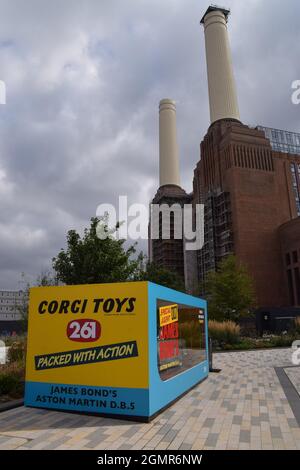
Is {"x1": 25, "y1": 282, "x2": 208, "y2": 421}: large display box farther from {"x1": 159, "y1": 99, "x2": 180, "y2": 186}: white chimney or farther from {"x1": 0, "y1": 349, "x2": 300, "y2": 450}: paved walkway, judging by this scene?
{"x1": 159, "y1": 99, "x2": 180, "y2": 186}: white chimney

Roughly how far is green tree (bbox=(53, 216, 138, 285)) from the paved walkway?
320 inches

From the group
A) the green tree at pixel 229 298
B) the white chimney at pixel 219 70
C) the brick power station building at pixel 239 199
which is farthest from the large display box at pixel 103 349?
the white chimney at pixel 219 70

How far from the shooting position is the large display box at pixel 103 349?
298 inches

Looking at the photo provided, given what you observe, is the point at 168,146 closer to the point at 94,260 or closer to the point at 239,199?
the point at 239,199

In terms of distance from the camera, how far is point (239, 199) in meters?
60.0

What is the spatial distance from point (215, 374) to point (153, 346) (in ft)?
24.4

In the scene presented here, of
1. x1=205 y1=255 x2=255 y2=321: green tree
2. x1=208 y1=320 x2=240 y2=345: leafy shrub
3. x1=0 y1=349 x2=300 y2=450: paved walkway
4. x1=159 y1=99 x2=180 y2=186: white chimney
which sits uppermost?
x1=159 y1=99 x2=180 y2=186: white chimney

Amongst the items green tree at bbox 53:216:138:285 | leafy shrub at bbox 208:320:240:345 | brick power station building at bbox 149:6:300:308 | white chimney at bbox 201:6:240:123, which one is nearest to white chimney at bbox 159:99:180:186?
brick power station building at bbox 149:6:300:308

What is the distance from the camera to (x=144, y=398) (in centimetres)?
738

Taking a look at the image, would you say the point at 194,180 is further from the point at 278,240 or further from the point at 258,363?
the point at 258,363

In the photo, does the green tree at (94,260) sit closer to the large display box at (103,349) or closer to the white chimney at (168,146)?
the large display box at (103,349)

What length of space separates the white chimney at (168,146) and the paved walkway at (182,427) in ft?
269

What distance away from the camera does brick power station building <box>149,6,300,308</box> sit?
58.1 meters

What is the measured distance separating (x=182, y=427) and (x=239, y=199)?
55.9 metres
